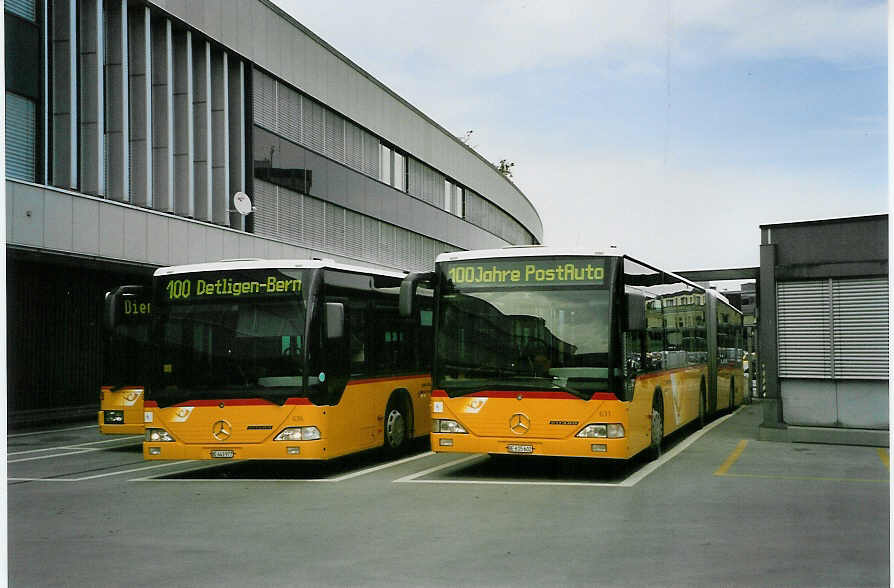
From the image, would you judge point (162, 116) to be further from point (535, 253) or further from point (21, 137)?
point (535, 253)

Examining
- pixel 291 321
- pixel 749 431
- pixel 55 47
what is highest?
pixel 55 47

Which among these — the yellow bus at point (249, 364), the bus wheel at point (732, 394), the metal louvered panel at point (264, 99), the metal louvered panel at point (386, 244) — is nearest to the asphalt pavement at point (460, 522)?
the yellow bus at point (249, 364)

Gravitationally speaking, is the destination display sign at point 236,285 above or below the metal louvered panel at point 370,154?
below

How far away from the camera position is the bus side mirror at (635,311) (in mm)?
13177

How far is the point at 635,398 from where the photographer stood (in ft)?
44.4

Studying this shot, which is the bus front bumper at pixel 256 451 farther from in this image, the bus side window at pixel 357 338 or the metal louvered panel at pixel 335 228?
the metal louvered panel at pixel 335 228

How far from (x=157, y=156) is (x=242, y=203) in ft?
10.9

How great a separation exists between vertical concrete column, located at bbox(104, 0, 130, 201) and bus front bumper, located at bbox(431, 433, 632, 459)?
17669mm

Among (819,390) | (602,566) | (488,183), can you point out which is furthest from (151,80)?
(488,183)

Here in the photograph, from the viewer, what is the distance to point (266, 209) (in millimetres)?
35812

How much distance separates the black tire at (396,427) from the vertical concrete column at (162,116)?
16385 mm

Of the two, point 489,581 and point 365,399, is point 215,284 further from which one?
point 489,581

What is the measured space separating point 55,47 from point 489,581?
22441 mm

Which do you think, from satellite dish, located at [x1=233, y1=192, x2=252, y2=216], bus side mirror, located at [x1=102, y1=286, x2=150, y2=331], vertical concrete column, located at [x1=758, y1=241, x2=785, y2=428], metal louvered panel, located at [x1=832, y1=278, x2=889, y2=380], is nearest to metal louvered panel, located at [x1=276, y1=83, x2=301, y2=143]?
satellite dish, located at [x1=233, y1=192, x2=252, y2=216]
